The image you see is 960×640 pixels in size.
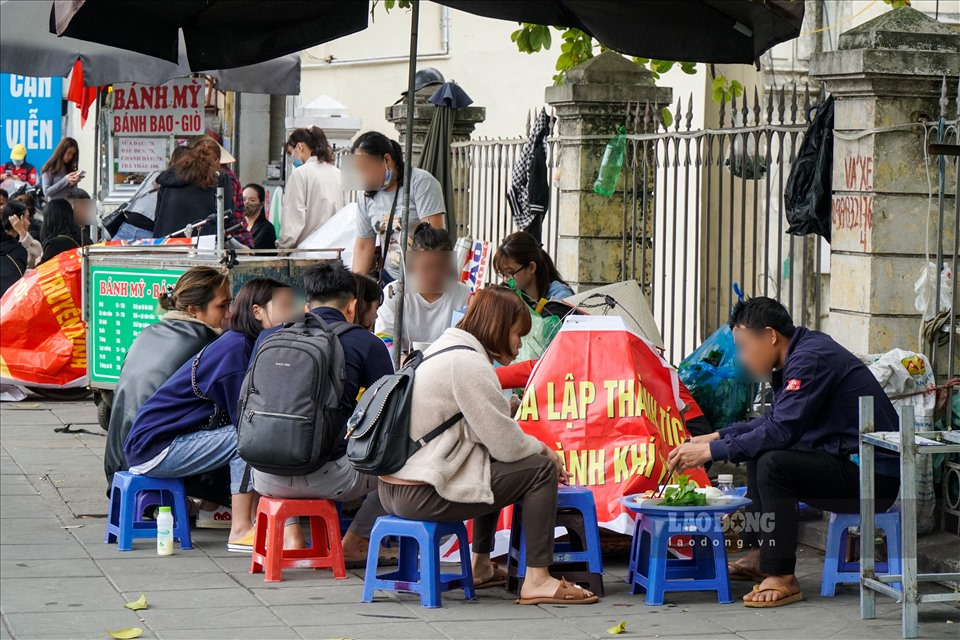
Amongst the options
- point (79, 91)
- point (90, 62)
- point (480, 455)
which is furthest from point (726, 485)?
point (79, 91)

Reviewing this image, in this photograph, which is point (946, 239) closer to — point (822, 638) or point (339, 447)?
point (822, 638)

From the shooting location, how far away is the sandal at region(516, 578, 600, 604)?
5.91 metres

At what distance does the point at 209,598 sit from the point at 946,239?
Result: 4.03m

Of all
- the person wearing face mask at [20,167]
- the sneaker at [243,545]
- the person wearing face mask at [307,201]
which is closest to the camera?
the sneaker at [243,545]

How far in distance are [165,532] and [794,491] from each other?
3078mm

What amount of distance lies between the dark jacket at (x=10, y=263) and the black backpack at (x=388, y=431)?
858 cm

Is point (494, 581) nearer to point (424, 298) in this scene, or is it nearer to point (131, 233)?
point (424, 298)

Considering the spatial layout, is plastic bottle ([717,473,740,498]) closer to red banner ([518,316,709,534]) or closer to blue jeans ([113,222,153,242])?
red banner ([518,316,709,534])

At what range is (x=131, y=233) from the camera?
11492mm

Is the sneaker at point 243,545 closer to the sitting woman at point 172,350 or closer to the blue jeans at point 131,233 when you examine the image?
the sitting woman at point 172,350

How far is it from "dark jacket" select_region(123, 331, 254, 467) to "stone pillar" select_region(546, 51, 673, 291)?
3.77 meters

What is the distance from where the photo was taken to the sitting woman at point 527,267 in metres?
7.98

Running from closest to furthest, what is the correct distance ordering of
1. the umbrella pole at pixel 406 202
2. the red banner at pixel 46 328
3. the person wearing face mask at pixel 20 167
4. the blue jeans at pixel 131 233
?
the umbrella pole at pixel 406 202 < the blue jeans at pixel 131 233 < the red banner at pixel 46 328 < the person wearing face mask at pixel 20 167

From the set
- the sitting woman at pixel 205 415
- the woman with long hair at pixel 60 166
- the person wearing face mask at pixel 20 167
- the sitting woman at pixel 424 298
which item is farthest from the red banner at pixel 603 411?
the person wearing face mask at pixel 20 167
